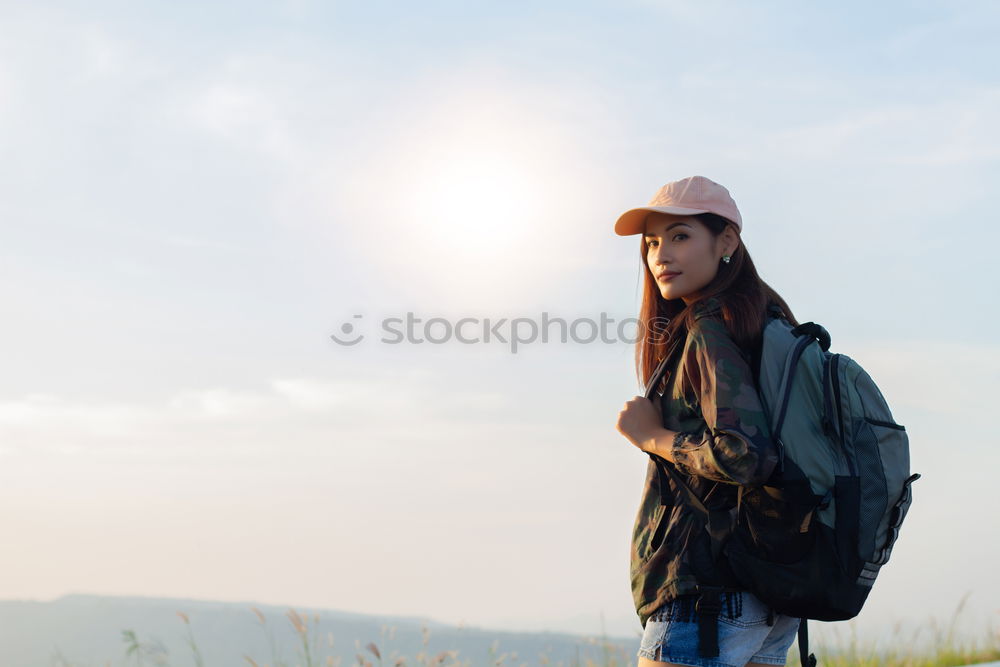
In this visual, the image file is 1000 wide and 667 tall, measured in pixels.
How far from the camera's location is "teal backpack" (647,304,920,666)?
7.25 ft

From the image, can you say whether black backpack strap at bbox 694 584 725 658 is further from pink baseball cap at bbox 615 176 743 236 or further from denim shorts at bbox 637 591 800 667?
pink baseball cap at bbox 615 176 743 236

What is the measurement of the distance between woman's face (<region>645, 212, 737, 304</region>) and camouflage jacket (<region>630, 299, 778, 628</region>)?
10 cm

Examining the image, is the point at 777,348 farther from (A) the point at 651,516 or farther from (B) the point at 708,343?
(A) the point at 651,516

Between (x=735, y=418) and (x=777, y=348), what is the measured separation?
232mm

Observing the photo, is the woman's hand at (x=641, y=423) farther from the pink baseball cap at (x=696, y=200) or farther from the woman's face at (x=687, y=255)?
the pink baseball cap at (x=696, y=200)

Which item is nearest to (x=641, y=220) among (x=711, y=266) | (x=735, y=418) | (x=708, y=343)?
(x=711, y=266)

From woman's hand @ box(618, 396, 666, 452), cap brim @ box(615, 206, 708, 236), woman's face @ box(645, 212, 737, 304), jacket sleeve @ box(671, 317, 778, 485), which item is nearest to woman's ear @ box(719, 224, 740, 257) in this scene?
woman's face @ box(645, 212, 737, 304)

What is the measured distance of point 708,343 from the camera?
7.47 feet

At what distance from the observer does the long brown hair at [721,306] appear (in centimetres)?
234

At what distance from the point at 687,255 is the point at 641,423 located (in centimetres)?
43

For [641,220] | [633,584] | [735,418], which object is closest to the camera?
[735,418]

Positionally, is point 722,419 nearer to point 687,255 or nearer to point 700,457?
point 700,457

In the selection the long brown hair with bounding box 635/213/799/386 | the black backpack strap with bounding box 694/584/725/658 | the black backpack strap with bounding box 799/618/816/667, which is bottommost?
the black backpack strap with bounding box 799/618/816/667

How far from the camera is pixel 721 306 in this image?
2369mm
